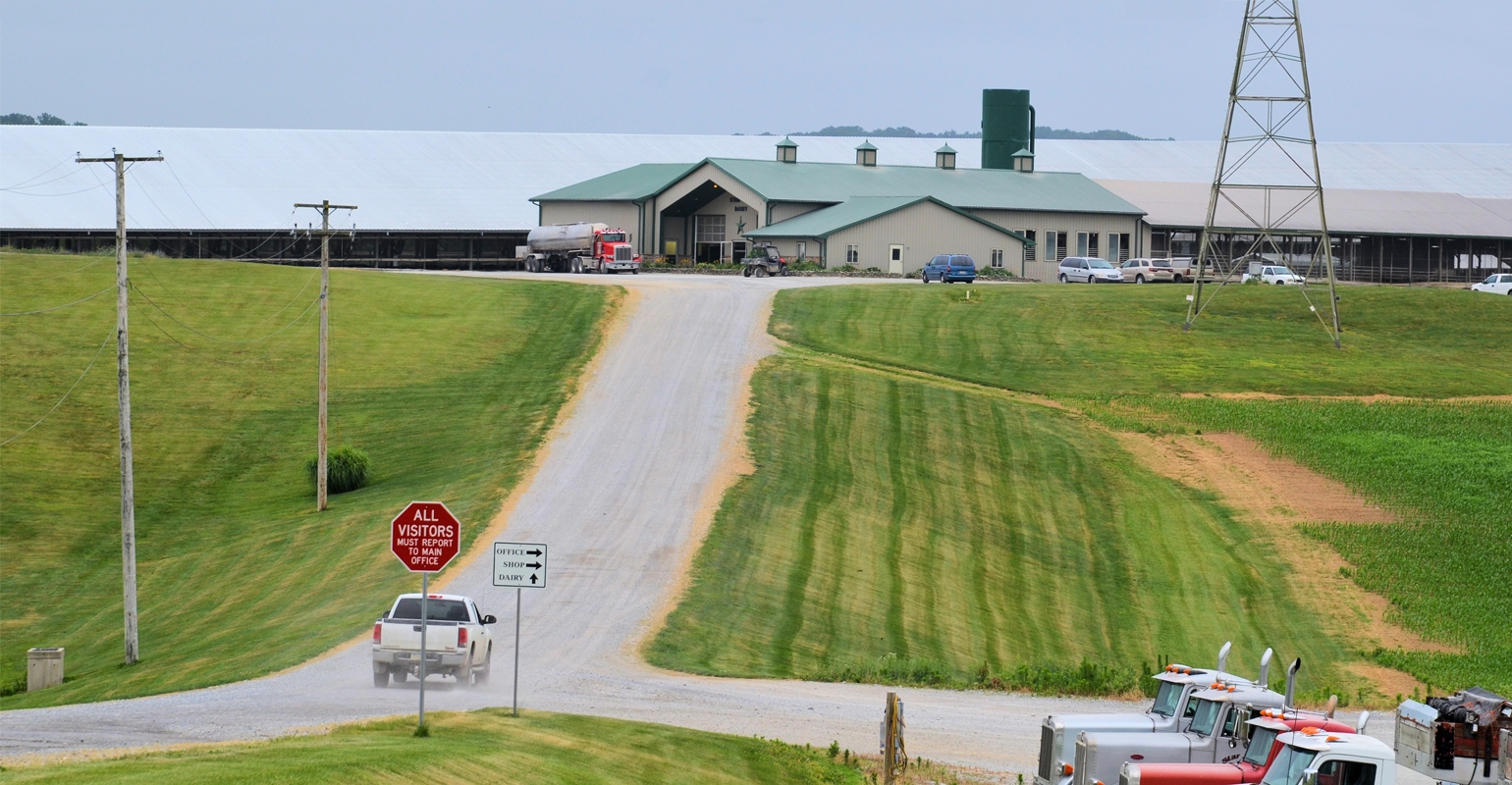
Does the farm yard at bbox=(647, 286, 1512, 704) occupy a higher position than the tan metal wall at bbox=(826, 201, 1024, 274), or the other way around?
the tan metal wall at bbox=(826, 201, 1024, 274)

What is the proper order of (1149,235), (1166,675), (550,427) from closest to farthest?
(1166,675)
(550,427)
(1149,235)

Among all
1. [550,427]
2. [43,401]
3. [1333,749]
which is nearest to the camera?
[1333,749]

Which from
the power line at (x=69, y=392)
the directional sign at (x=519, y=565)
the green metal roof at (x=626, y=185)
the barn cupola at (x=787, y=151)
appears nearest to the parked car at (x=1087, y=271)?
the green metal roof at (x=626, y=185)

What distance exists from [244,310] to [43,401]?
12.3 meters

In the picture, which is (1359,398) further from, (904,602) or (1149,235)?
Answer: (1149,235)

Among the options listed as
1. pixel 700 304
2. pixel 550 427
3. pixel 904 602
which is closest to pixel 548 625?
pixel 904 602

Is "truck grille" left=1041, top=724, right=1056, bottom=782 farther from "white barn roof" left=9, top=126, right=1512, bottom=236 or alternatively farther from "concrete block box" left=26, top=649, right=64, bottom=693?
"white barn roof" left=9, top=126, right=1512, bottom=236

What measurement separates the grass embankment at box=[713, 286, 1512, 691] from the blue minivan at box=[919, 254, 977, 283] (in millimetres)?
4386

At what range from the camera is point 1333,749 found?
621 inches

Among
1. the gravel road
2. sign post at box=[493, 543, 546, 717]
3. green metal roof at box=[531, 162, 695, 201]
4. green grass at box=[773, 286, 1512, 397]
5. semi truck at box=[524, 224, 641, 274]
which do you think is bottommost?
the gravel road

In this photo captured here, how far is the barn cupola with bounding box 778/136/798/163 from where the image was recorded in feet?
321

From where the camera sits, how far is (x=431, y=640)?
25.1m

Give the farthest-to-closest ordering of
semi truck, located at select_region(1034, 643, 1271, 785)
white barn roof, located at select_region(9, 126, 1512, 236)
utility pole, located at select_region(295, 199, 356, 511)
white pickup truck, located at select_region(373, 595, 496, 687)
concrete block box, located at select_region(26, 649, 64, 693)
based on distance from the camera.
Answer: white barn roof, located at select_region(9, 126, 1512, 236) → utility pole, located at select_region(295, 199, 356, 511) → concrete block box, located at select_region(26, 649, 64, 693) → white pickup truck, located at select_region(373, 595, 496, 687) → semi truck, located at select_region(1034, 643, 1271, 785)

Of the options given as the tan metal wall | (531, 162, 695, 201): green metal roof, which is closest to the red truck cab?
the tan metal wall
